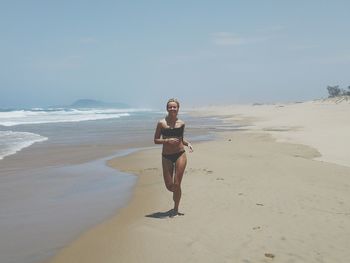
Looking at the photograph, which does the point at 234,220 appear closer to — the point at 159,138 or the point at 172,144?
the point at 172,144

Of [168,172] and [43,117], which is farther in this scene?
[43,117]

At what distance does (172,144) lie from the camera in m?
7.12

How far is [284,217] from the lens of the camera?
7.03m

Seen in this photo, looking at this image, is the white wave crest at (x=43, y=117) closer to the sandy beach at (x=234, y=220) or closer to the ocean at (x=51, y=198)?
the ocean at (x=51, y=198)

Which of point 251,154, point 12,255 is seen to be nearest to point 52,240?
point 12,255

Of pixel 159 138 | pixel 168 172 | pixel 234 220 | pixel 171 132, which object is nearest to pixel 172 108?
pixel 171 132

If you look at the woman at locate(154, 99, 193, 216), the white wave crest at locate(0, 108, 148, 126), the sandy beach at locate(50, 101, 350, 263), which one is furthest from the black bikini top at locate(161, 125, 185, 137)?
the white wave crest at locate(0, 108, 148, 126)

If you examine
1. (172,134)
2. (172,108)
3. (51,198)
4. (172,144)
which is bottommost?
(51,198)

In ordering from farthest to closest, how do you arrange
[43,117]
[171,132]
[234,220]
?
[43,117] → [171,132] → [234,220]

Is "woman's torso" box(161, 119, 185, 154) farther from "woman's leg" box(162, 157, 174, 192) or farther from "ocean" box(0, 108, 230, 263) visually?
"ocean" box(0, 108, 230, 263)

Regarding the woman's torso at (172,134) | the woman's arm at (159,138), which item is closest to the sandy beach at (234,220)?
the woman's torso at (172,134)

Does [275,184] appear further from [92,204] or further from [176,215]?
[92,204]

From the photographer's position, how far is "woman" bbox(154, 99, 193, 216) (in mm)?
7102

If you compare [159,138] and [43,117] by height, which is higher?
[159,138]
